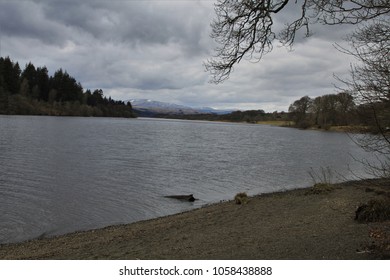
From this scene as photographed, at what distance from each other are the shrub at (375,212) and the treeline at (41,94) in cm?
11693

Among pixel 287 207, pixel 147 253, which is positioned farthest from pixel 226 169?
pixel 147 253

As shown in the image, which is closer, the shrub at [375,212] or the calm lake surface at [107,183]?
the shrub at [375,212]

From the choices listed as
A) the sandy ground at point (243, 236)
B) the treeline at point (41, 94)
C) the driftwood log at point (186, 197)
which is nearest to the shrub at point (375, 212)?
the sandy ground at point (243, 236)

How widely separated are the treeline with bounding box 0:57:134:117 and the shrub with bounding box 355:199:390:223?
116934 mm

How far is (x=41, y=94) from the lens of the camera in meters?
138

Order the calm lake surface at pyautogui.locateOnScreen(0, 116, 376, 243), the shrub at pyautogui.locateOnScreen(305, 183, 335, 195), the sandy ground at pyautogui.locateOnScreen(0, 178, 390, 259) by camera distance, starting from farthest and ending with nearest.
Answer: the shrub at pyautogui.locateOnScreen(305, 183, 335, 195), the calm lake surface at pyautogui.locateOnScreen(0, 116, 376, 243), the sandy ground at pyautogui.locateOnScreen(0, 178, 390, 259)

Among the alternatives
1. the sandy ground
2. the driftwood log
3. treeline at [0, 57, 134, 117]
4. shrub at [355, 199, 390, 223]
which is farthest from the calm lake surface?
treeline at [0, 57, 134, 117]

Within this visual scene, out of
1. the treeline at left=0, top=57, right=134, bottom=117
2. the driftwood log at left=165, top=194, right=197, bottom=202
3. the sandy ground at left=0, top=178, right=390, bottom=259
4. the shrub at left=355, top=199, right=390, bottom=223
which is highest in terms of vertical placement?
the treeline at left=0, top=57, right=134, bottom=117

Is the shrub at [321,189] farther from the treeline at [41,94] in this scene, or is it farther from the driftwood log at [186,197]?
the treeline at [41,94]

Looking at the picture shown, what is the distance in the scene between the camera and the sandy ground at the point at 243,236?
8.20 metres

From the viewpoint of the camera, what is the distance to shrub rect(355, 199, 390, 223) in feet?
33.5

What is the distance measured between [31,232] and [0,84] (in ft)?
374

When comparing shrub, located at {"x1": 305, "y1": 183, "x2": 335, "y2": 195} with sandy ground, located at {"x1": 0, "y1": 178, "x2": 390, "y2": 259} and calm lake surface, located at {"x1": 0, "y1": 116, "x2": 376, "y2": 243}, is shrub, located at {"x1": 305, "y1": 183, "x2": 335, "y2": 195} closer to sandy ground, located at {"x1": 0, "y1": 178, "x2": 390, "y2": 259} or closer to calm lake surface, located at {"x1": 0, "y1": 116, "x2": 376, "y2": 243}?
sandy ground, located at {"x1": 0, "y1": 178, "x2": 390, "y2": 259}
